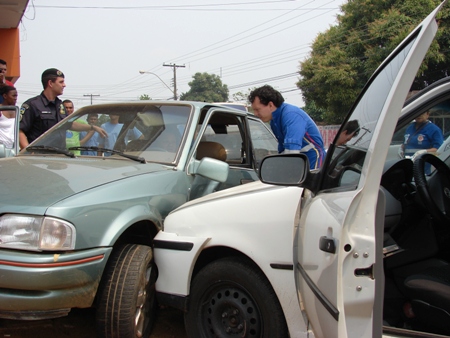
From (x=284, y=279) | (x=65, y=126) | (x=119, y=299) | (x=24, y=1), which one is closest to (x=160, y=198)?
(x=119, y=299)

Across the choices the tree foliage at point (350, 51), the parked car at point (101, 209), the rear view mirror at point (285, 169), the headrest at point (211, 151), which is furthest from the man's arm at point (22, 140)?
the tree foliage at point (350, 51)

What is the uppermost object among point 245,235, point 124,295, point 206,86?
point 206,86

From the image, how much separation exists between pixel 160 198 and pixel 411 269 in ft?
5.45

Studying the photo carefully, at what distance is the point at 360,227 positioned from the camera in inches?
60.8

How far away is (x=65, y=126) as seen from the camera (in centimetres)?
369

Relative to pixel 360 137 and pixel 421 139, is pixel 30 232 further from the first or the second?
pixel 421 139

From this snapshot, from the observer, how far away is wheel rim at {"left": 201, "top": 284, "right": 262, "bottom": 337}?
7.81ft

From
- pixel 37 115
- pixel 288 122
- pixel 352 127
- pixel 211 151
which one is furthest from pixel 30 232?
pixel 37 115

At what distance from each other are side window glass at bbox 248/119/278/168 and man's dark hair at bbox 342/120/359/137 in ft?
7.37

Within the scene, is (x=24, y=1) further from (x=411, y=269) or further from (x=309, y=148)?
(x=411, y=269)

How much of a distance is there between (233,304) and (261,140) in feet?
8.80

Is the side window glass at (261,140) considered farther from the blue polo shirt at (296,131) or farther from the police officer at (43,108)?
the police officer at (43,108)

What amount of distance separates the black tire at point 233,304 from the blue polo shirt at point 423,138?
1.32m

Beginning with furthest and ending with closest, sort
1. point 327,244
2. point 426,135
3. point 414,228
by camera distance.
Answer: point 426,135 < point 414,228 < point 327,244
